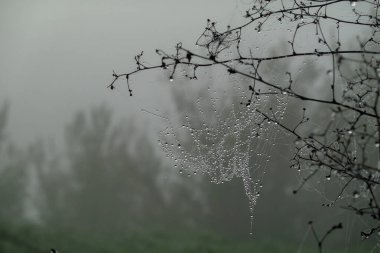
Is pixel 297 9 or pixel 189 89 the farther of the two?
pixel 189 89

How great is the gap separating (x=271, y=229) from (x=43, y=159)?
11.4 m

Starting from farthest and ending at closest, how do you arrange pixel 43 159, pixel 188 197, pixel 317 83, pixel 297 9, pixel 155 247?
pixel 43 159 < pixel 188 197 < pixel 155 247 < pixel 317 83 < pixel 297 9

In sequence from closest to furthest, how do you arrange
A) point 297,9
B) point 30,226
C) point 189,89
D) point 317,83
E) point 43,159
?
1. point 297,9
2. point 189,89
3. point 317,83
4. point 30,226
5. point 43,159

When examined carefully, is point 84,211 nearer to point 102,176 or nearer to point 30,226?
point 102,176

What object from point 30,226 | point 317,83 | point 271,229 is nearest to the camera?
point 317,83

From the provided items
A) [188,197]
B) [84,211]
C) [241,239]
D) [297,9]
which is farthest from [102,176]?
[297,9]

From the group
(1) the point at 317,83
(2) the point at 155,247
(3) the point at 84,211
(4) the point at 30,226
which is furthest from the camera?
(3) the point at 84,211

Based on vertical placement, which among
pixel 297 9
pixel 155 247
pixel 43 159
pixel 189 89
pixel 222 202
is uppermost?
pixel 43 159

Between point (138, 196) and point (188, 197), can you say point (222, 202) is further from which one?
point (138, 196)

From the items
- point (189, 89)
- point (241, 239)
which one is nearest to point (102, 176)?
point (241, 239)

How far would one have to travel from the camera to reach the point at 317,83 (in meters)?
11.9

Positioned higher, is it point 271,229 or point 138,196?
point 138,196

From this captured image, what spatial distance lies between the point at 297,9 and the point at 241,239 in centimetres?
1799

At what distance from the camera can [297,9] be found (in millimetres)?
1569
